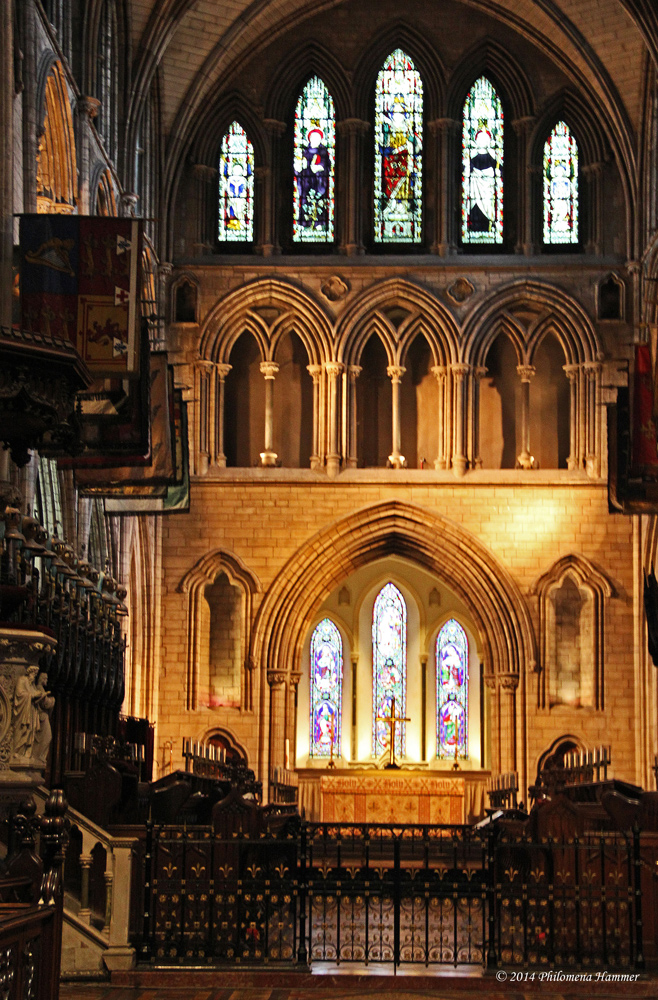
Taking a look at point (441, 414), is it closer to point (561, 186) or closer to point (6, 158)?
point (561, 186)

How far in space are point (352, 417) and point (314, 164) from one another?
4368 mm

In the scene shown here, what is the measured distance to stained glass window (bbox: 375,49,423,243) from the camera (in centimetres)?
2581

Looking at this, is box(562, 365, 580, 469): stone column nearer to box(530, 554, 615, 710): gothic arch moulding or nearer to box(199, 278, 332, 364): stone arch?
box(530, 554, 615, 710): gothic arch moulding

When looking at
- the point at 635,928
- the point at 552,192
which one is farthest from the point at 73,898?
the point at 552,192

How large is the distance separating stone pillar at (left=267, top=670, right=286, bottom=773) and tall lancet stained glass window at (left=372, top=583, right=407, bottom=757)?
3648mm

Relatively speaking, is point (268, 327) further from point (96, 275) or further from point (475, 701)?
point (96, 275)

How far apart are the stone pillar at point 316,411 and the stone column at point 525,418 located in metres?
3.16

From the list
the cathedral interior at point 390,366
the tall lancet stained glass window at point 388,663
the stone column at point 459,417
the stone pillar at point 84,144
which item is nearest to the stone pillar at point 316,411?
the cathedral interior at point 390,366

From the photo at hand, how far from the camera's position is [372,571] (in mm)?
29203

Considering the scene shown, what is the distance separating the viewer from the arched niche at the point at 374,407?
25406 millimetres

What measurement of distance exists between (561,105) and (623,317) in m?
3.75

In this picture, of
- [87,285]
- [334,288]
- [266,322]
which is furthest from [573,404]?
[87,285]

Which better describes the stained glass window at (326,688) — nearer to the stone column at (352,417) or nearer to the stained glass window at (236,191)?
the stone column at (352,417)

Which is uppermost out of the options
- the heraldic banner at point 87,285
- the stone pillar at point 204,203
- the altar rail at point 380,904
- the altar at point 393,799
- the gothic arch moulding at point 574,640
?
the stone pillar at point 204,203
